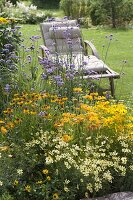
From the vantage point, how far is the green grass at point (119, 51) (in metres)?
7.01

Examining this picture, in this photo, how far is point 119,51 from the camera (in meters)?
9.91

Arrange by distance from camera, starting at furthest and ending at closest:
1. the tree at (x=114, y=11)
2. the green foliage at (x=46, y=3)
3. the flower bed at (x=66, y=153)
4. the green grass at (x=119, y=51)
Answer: the green foliage at (x=46, y=3) → the tree at (x=114, y=11) → the green grass at (x=119, y=51) → the flower bed at (x=66, y=153)

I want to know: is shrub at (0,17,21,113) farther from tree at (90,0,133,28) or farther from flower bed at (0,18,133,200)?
tree at (90,0,133,28)

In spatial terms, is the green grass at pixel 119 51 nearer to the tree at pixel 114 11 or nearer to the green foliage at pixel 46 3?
the tree at pixel 114 11

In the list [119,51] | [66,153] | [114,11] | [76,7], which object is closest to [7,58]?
[66,153]

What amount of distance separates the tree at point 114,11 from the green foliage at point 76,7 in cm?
118

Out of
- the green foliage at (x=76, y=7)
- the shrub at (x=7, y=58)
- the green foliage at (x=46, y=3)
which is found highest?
the shrub at (x=7, y=58)

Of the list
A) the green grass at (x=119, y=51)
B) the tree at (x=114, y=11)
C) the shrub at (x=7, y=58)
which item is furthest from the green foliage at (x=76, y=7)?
the shrub at (x=7, y=58)

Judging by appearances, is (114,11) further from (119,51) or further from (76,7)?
(119,51)

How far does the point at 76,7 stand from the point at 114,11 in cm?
215

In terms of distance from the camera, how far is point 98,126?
140 inches

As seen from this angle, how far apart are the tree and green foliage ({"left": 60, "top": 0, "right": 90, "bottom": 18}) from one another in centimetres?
118

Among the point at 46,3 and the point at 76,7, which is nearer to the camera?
the point at 76,7

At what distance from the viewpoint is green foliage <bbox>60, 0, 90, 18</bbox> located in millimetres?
15352
